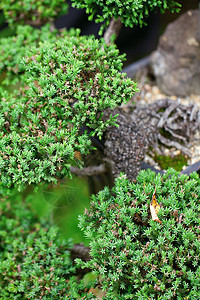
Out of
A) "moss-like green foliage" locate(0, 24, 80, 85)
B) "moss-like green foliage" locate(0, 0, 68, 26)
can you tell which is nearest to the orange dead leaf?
"moss-like green foliage" locate(0, 24, 80, 85)

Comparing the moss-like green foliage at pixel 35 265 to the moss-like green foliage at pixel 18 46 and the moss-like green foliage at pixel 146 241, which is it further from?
the moss-like green foliage at pixel 18 46

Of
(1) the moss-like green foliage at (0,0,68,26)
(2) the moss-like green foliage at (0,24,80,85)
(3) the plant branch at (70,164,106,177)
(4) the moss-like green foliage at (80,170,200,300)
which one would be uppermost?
(1) the moss-like green foliage at (0,0,68,26)

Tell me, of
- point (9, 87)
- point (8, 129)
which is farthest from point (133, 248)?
point (9, 87)

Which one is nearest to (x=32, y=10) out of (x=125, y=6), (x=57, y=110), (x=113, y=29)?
(x=113, y=29)

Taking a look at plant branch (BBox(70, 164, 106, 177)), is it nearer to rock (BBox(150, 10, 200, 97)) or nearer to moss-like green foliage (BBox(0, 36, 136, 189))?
moss-like green foliage (BBox(0, 36, 136, 189))

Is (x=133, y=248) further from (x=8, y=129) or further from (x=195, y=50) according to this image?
(x=195, y=50)

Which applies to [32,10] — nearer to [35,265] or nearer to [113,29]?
[113,29]
